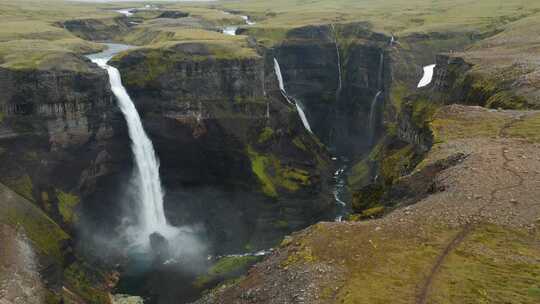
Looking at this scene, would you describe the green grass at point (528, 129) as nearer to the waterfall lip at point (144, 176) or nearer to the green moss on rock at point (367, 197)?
the green moss on rock at point (367, 197)

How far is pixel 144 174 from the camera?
242ft

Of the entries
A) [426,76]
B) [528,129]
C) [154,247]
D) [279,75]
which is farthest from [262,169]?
[528,129]

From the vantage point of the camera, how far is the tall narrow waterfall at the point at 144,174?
72.5 meters

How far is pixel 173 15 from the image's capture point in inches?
6038

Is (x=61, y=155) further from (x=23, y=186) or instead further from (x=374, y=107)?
(x=374, y=107)

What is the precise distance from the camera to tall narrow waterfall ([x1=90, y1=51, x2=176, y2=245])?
72500 millimetres

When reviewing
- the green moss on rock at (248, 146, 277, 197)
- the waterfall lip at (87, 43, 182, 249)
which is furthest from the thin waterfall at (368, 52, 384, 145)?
the waterfall lip at (87, 43, 182, 249)

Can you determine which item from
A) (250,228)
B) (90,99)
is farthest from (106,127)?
(250,228)

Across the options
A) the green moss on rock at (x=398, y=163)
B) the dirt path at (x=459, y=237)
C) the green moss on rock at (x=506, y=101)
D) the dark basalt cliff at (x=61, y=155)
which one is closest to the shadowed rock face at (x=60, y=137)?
→ the dark basalt cliff at (x=61, y=155)

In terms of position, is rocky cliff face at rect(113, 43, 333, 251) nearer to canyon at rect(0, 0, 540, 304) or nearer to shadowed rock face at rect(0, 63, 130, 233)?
canyon at rect(0, 0, 540, 304)

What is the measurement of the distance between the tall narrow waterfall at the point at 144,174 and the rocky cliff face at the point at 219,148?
1242 millimetres

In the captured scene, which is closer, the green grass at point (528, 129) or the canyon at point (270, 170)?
the canyon at point (270, 170)

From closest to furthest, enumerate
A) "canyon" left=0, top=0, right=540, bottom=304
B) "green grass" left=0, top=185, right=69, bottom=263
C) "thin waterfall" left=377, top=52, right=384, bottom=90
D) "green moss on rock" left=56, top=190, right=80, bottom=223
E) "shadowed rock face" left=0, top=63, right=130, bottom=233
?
"canyon" left=0, top=0, right=540, bottom=304 < "green grass" left=0, top=185, right=69, bottom=263 < "shadowed rock face" left=0, top=63, right=130, bottom=233 < "green moss on rock" left=56, top=190, right=80, bottom=223 < "thin waterfall" left=377, top=52, right=384, bottom=90

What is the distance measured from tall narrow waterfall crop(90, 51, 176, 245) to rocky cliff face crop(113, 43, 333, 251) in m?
1.24
